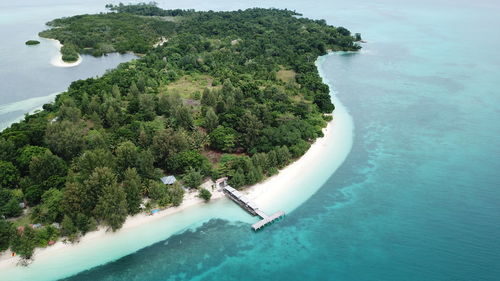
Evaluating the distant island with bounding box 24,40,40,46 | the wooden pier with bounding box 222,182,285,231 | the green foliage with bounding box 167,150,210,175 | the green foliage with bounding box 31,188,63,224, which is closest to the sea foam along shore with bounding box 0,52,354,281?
the wooden pier with bounding box 222,182,285,231

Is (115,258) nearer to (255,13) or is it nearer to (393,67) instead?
(393,67)

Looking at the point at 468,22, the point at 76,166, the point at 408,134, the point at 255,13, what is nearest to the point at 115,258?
the point at 76,166

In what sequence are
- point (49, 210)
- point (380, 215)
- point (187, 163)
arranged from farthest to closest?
1. point (187, 163)
2. point (380, 215)
3. point (49, 210)

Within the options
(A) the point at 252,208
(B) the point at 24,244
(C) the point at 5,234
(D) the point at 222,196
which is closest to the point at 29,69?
(C) the point at 5,234

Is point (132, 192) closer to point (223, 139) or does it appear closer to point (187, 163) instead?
point (187, 163)

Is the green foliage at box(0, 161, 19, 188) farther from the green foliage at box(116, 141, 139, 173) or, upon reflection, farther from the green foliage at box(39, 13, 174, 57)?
the green foliage at box(39, 13, 174, 57)
